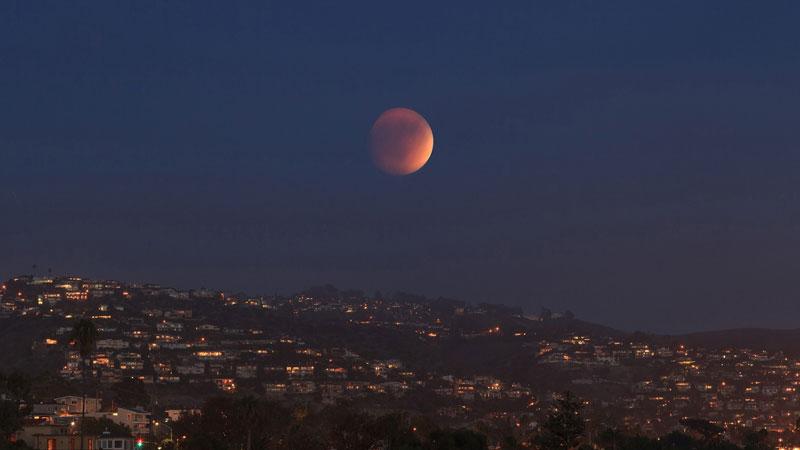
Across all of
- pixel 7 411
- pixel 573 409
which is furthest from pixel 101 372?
pixel 573 409

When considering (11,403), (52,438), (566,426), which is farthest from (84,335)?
(566,426)

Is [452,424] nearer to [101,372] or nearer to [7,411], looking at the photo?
[101,372]

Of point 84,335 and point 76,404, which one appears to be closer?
point 84,335

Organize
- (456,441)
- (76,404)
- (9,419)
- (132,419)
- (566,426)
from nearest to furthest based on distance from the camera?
1. (566,426)
2. (456,441)
3. (9,419)
4. (132,419)
5. (76,404)

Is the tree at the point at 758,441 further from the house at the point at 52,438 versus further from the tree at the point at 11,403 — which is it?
the tree at the point at 11,403

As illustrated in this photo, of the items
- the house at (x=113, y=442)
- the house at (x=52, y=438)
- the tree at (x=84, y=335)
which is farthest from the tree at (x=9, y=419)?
the house at (x=113, y=442)

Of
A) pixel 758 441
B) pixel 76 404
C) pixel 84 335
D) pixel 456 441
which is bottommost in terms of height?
pixel 758 441

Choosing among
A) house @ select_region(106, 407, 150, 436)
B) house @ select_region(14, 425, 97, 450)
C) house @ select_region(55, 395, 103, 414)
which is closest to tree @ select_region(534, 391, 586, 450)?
house @ select_region(14, 425, 97, 450)

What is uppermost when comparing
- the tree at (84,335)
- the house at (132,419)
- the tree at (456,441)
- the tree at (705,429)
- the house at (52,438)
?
the tree at (84,335)

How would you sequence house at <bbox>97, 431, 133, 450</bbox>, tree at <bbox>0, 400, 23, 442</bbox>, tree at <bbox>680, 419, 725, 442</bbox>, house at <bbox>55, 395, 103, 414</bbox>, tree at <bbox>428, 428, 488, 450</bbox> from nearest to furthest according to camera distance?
tree at <bbox>428, 428, 488, 450</bbox>, tree at <bbox>0, 400, 23, 442</bbox>, house at <bbox>97, 431, 133, 450</bbox>, house at <bbox>55, 395, 103, 414</bbox>, tree at <bbox>680, 419, 725, 442</bbox>

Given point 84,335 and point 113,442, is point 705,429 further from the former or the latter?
point 84,335

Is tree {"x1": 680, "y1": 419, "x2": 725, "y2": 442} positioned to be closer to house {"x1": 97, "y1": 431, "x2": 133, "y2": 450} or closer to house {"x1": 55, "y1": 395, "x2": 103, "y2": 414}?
house {"x1": 97, "y1": 431, "x2": 133, "y2": 450}
